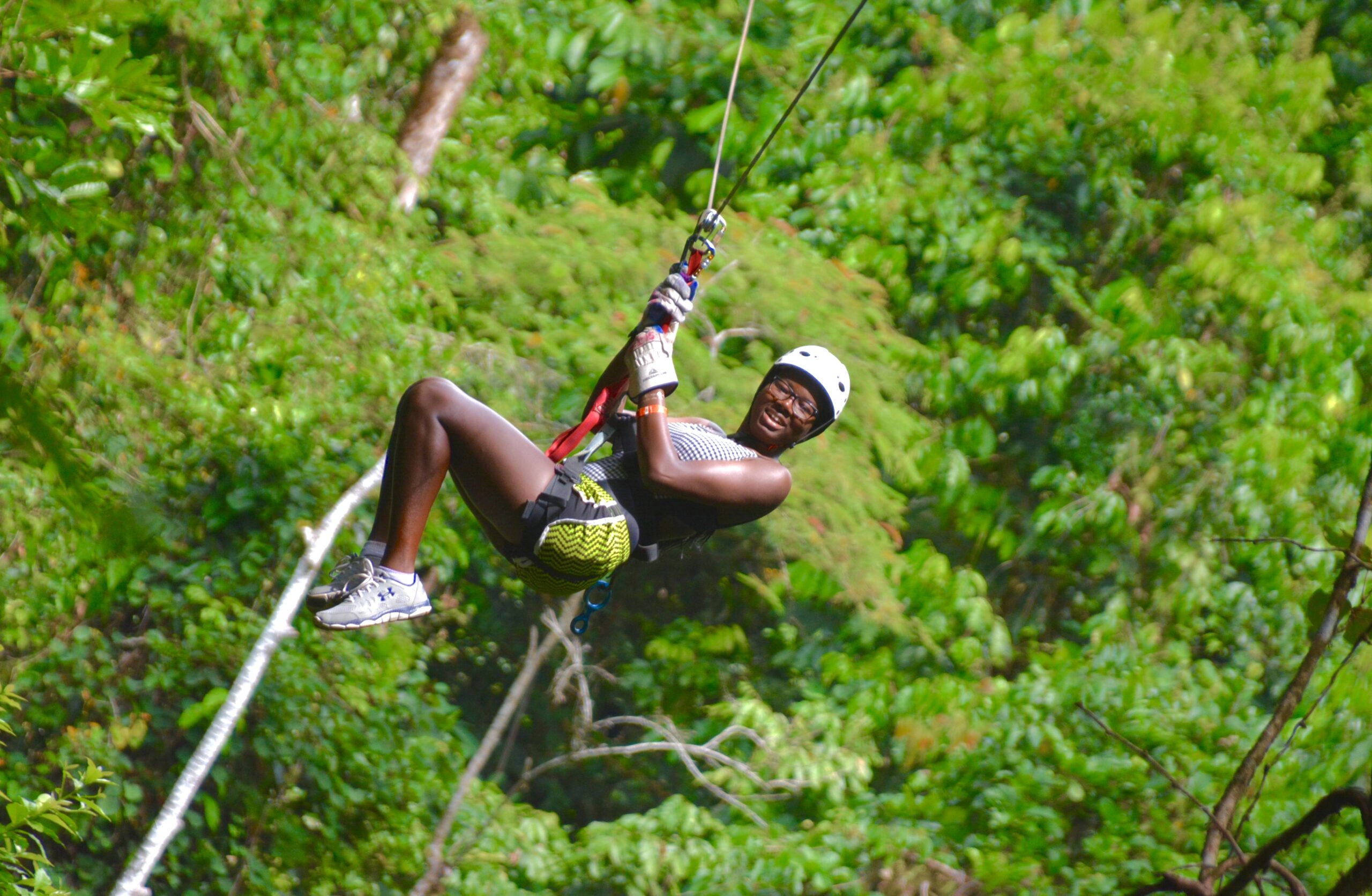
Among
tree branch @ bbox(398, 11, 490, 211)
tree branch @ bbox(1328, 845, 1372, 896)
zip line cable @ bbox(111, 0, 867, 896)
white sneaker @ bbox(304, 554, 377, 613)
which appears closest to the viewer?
tree branch @ bbox(1328, 845, 1372, 896)

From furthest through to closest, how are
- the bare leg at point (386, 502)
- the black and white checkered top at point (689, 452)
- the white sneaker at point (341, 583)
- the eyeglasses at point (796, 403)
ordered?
the eyeglasses at point (796, 403)
the black and white checkered top at point (689, 452)
the bare leg at point (386, 502)
the white sneaker at point (341, 583)

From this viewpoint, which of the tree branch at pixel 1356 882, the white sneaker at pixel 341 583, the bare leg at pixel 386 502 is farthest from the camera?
the bare leg at pixel 386 502

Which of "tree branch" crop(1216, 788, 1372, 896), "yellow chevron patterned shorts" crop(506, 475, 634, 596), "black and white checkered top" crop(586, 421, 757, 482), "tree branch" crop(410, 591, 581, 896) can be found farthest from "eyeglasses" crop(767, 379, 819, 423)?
"tree branch" crop(410, 591, 581, 896)

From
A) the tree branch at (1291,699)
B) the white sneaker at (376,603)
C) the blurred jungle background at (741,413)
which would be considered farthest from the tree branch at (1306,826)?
the blurred jungle background at (741,413)

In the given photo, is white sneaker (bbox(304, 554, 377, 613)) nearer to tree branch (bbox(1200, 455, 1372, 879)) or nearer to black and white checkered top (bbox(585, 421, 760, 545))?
black and white checkered top (bbox(585, 421, 760, 545))

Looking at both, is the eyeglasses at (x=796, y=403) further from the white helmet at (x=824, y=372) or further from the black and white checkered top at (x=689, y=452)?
the black and white checkered top at (x=689, y=452)

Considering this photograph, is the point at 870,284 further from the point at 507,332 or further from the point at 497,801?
the point at 497,801

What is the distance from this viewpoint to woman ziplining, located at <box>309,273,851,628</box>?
2.84 metres

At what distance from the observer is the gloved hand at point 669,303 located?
291 cm

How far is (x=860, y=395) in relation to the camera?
693 cm

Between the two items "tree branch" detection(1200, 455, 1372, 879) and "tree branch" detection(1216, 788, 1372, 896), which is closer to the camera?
"tree branch" detection(1216, 788, 1372, 896)

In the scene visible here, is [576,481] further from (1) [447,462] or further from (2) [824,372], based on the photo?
(2) [824,372]

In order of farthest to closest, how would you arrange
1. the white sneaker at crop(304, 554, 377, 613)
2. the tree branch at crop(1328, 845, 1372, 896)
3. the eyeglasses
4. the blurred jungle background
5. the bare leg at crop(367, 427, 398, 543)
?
the blurred jungle background, the eyeglasses, the bare leg at crop(367, 427, 398, 543), the white sneaker at crop(304, 554, 377, 613), the tree branch at crop(1328, 845, 1372, 896)

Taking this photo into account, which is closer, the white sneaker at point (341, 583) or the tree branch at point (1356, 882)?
the tree branch at point (1356, 882)
